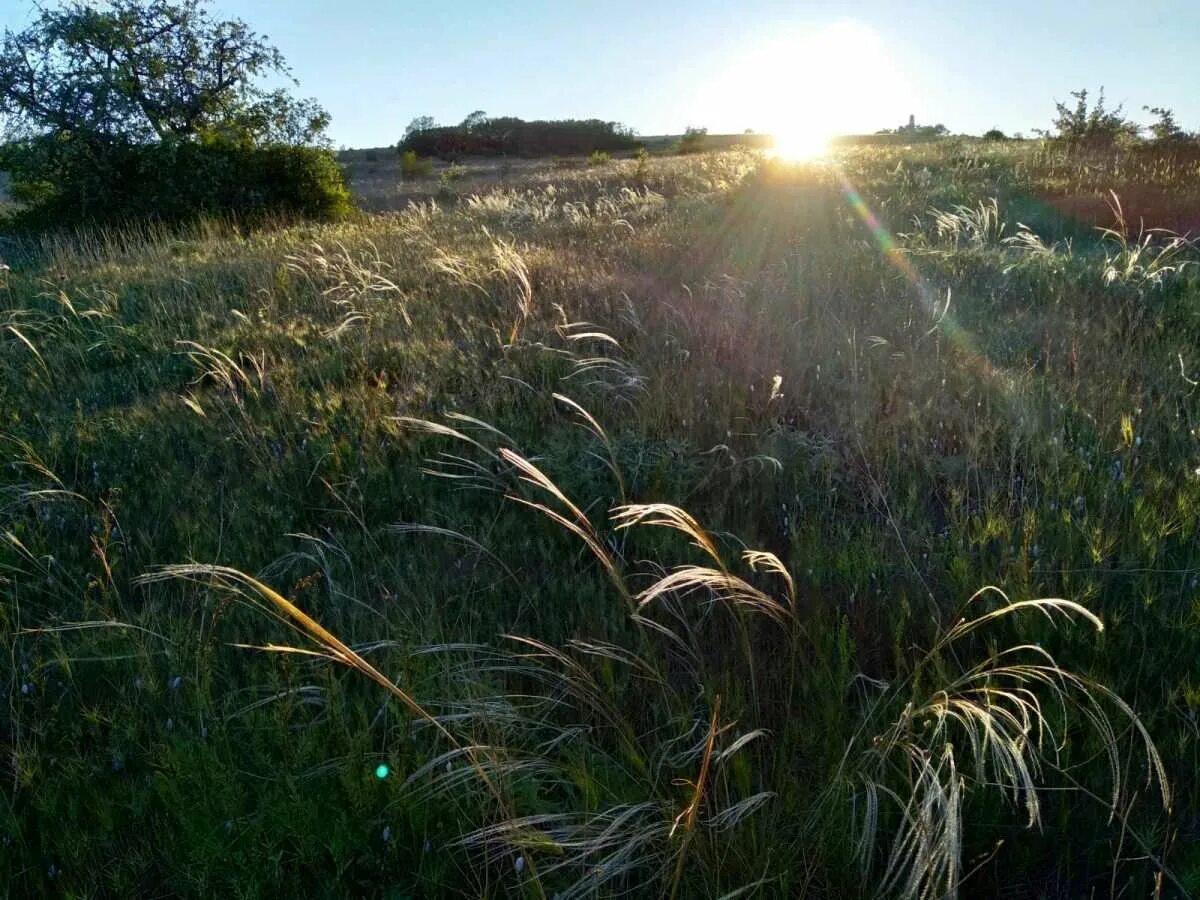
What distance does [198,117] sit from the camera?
830 inches

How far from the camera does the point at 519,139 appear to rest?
53062mm

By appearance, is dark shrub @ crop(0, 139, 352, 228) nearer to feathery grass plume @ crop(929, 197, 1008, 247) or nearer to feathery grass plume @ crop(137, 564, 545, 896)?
feathery grass plume @ crop(929, 197, 1008, 247)

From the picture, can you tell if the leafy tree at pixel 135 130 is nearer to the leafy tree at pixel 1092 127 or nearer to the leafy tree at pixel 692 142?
the leafy tree at pixel 1092 127

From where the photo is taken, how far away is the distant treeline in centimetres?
5203

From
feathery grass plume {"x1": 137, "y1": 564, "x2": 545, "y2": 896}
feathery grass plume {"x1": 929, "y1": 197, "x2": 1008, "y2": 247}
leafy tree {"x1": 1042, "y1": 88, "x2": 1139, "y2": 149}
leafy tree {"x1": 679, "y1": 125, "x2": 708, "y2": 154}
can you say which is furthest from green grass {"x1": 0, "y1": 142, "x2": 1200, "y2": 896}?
leafy tree {"x1": 679, "y1": 125, "x2": 708, "y2": 154}

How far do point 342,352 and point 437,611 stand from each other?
2.98 meters

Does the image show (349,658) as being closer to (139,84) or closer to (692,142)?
(139,84)

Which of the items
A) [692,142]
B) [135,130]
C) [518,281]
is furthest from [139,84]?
[692,142]

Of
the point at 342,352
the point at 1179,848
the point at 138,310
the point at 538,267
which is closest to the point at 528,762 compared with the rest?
the point at 1179,848

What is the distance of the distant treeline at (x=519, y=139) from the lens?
52.0 meters

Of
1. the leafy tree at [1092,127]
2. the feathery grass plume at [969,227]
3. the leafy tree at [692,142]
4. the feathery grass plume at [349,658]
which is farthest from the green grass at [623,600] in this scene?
the leafy tree at [692,142]

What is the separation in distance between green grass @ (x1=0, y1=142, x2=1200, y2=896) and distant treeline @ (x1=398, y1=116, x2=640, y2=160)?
4990 centimetres

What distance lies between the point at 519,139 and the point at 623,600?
55.5 metres

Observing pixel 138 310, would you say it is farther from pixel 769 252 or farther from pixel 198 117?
pixel 198 117
